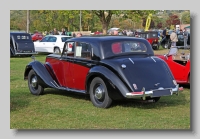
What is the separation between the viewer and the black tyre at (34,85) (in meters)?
10.0

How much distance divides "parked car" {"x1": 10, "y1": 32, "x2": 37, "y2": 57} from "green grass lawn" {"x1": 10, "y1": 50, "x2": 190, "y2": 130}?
13630 millimetres

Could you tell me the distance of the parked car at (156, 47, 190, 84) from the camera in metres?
10.9

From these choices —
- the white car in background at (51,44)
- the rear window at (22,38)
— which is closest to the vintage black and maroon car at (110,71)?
the rear window at (22,38)

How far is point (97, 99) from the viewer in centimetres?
827

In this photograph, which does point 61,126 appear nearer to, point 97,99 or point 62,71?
point 97,99

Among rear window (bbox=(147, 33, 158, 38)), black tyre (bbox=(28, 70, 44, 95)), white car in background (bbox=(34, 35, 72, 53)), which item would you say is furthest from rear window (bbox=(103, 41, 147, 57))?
rear window (bbox=(147, 33, 158, 38))

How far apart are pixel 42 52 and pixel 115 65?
63.2 ft

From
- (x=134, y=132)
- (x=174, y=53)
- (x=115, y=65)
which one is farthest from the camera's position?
(x=174, y=53)

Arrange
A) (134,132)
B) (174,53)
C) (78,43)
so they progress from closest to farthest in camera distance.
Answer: (134,132) → (78,43) → (174,53)

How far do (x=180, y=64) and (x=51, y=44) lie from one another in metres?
15.6

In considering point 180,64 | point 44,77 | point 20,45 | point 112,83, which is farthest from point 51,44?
point 112,83

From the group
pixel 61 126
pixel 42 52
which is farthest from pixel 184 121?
pixel 42 52

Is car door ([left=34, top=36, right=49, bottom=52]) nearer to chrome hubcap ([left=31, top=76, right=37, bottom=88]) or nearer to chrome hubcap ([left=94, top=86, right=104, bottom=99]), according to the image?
chrome hubcap ([left=31, top=76, right=37, bottom=88])

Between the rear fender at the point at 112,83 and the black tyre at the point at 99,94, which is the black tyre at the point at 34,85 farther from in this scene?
the rear fender at the point at 112,83
